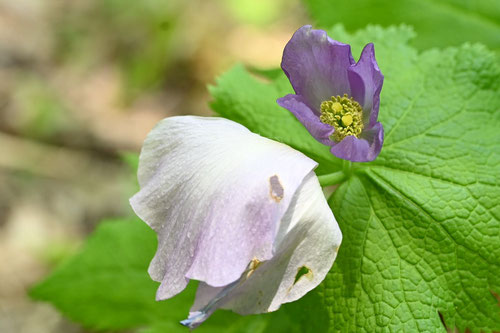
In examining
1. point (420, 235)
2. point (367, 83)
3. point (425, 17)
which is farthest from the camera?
point (425, 17)

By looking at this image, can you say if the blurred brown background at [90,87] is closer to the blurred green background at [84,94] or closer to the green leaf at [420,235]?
the blurred green background at [84,94]

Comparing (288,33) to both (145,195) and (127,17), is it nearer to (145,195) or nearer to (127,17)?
(127,17)

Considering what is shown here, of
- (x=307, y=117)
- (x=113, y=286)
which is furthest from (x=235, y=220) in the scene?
(x=113, y=286)

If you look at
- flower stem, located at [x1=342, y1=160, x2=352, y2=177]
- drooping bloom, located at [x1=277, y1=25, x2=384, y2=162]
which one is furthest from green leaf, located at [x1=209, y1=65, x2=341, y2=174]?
drooping bloom, located at [x1=277, y1=25, x2=384, y2=162]

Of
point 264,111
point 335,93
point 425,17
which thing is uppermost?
point 425,17

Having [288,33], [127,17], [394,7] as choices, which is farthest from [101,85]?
[394,7]

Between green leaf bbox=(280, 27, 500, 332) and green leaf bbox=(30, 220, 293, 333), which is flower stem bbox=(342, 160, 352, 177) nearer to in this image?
green leaf bbox=(280, 27, 500, 332)

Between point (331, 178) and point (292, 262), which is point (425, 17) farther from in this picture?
point (292, 262)
